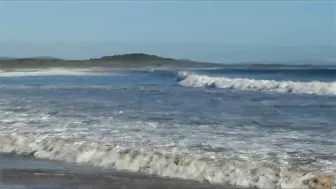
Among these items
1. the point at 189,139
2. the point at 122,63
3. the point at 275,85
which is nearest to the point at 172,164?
the point at 189,139

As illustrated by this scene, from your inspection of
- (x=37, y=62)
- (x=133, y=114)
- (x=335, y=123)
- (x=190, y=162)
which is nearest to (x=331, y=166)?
(x=190, y=162)

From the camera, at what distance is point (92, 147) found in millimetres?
9797

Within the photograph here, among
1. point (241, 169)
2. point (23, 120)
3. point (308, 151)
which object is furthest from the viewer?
point (23, 120)

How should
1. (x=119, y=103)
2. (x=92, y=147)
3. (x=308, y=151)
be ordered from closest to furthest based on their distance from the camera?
(x=308, y=151) → (x=92, y=147) → (x=119, y=103)

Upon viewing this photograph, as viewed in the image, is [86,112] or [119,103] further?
[119,103]

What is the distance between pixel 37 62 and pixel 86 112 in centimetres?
7489

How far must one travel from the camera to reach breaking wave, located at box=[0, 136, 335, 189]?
761 cm

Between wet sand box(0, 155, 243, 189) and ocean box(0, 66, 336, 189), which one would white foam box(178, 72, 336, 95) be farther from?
wet sand box(0, 155, 243, 189)

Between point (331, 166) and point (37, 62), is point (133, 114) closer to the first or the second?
point (331, 166)

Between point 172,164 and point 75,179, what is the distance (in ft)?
4.38

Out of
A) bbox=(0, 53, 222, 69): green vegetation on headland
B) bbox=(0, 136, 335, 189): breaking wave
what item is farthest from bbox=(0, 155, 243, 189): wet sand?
bbox=(0, 53, 222, 69): green vegetation on headland

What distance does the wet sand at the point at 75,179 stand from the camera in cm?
756

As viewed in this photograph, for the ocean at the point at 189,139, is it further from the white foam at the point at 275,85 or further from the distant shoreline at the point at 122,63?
the distant shoreline at the point at 122,63

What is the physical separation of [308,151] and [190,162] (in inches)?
68.9
